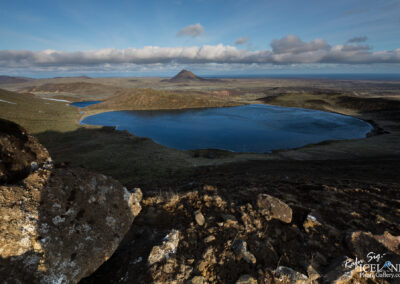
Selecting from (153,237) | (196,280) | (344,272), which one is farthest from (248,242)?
(153,237)

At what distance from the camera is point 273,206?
7031mm

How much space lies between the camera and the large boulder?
3.97m

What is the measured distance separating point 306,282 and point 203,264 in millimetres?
2777

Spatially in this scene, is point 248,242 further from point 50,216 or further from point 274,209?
point 50,216

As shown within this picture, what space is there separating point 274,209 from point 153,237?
4.81 m

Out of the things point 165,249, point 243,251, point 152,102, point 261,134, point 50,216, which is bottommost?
point 261,134

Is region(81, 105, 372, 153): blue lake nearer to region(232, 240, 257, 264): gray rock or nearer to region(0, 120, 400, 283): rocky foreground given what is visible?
region(0, 120, 400, 283): rocky foreground

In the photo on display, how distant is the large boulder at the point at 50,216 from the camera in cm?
397

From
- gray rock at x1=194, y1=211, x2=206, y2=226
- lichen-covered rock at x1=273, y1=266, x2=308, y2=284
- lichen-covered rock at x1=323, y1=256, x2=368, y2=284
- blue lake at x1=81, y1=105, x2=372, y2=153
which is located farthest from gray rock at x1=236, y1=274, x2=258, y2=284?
blue lake at x1=81, y1=105, x2=372, y2=153

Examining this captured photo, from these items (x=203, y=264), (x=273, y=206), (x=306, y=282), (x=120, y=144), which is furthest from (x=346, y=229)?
(x=120, y=144)

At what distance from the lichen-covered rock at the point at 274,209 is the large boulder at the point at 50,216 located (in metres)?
5.37

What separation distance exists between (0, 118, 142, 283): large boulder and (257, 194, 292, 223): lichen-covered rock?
5.37 meters

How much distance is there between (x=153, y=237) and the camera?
5785 mm

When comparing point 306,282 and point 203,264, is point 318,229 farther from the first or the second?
point 203,264
